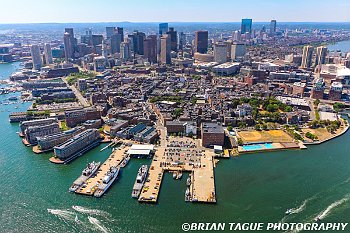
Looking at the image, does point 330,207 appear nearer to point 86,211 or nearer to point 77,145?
point 86,211

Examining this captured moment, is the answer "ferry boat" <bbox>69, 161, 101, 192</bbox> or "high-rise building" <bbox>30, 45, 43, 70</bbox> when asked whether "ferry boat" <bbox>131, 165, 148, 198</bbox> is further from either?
"high-rise building" <bbox>30, 45, 43, 70</bbox>

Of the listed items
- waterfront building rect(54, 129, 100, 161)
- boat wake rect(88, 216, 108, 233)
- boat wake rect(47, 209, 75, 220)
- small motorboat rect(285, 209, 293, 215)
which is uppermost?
waterfront building rect(54, 129, 100, 161)

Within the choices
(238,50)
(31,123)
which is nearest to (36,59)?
(31,123)

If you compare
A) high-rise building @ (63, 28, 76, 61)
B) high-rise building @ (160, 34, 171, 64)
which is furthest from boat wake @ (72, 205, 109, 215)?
high-rise building @ (63, 28, 76, 61)

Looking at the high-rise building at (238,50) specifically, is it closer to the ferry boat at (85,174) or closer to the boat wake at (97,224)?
the ferry boat at (85,174)

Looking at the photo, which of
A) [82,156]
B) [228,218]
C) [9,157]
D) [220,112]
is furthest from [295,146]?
[9,157]
